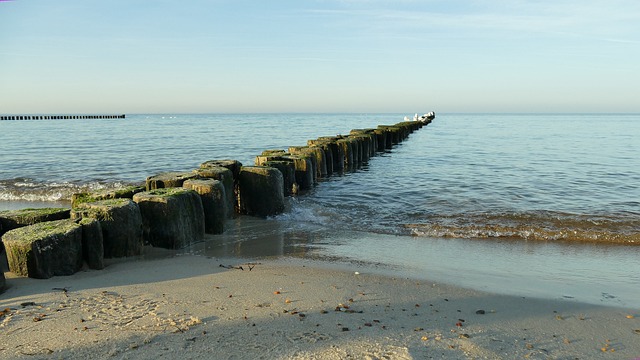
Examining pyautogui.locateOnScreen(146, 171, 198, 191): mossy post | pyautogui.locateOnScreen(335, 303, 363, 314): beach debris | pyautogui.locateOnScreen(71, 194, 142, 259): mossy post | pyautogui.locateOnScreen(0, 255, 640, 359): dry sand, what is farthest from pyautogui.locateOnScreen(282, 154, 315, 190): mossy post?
pyautogui.locateOnScreen(335, 303, 363, 314): beach debris

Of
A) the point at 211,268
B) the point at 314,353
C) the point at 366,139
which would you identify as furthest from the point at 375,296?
the point at 366,139

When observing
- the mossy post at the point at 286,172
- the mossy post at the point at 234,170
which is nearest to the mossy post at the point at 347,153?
the mossy post at the point at 286,172

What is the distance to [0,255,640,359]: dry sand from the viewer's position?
3402 mm

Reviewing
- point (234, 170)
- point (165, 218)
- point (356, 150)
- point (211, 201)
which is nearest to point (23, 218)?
point (165, 218)

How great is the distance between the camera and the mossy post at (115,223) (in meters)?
5.58

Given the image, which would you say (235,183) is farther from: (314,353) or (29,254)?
(314,353)

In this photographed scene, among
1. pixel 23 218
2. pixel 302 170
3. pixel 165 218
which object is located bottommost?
pixel 302 170

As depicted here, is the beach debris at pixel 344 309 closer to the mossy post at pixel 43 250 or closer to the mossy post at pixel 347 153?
the mossy post at pixel 43 250

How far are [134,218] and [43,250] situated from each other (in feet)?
3.64

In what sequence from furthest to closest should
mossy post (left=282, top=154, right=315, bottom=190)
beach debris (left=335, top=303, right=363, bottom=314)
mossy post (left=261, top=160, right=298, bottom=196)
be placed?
1. mossy post (left=282, top=154, right=315, bottom=190)
2. mossy post (left=261, top=160, right=298, bottom=196)
3. beach debris (left=335, top=303, right=363, bottom=314)

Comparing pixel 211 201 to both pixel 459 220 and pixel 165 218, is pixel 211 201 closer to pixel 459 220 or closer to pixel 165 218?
pixel 165 218

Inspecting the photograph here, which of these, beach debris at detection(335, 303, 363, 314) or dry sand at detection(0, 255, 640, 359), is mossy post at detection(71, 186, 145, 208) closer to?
dry sand at detection(0, 255, 640, 359)

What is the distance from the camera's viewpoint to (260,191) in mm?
8773

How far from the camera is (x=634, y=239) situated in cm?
791
